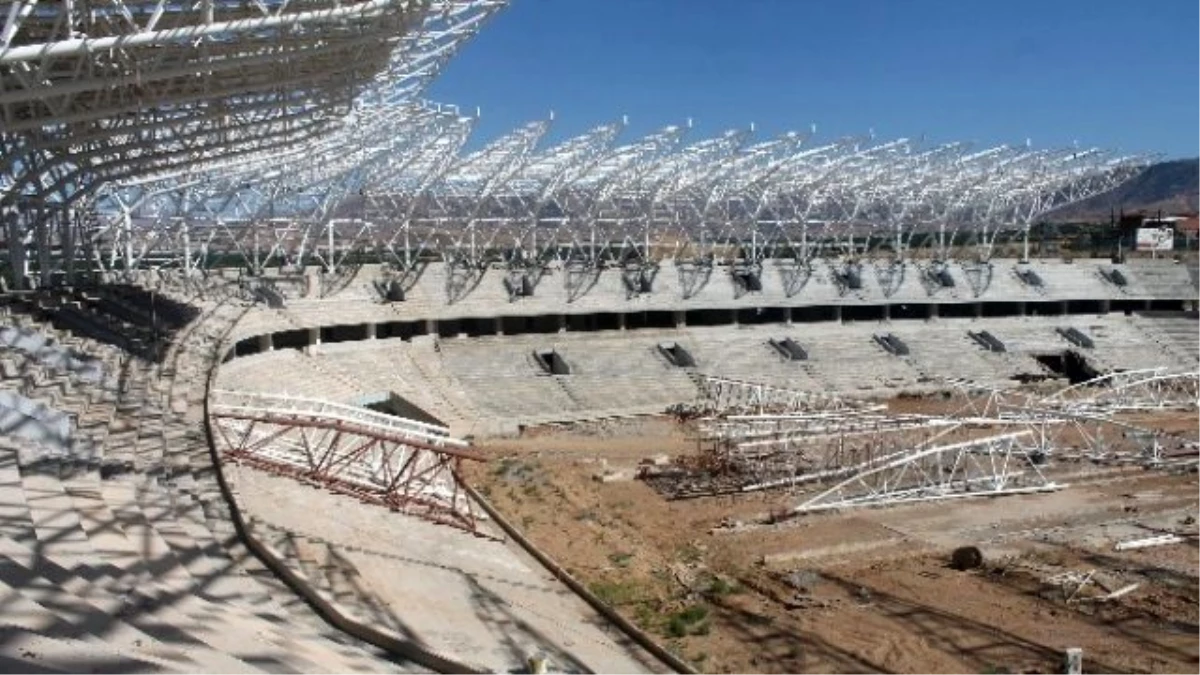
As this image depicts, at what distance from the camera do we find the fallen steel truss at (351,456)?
2170 centimetres

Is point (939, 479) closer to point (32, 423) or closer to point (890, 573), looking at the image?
point (890, 573)

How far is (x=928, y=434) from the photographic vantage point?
32.7 m

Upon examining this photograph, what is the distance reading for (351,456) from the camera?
73.7ft

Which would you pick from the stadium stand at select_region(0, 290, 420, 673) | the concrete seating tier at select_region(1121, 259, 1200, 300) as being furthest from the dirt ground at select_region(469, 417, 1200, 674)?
the concrete seating tier at select_region(1121, 259, 1200, 300)

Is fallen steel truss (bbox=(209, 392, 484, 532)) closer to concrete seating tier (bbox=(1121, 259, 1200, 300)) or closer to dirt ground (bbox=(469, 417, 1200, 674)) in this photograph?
dirt ground (bbox=(469, 417, 1200, 674))

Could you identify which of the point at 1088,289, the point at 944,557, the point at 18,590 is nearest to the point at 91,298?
the point at 944,557

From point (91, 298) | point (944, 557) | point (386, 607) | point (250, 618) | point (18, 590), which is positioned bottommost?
point (944, 557)

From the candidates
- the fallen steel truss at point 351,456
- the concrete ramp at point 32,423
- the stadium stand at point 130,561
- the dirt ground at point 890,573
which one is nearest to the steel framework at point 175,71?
the concrete ramp at point 32,423

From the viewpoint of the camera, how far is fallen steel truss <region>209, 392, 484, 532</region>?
21703 mm

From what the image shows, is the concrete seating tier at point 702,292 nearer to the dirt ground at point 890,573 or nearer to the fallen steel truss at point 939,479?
the dirt ground at point 890,573

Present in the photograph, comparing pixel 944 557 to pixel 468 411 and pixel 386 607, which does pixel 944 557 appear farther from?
pixel 468 411

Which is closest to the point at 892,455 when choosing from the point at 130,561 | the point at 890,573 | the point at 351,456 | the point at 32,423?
the point at 890,573

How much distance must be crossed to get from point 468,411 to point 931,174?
2912 cm

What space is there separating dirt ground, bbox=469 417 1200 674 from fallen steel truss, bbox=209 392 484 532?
206 cm
